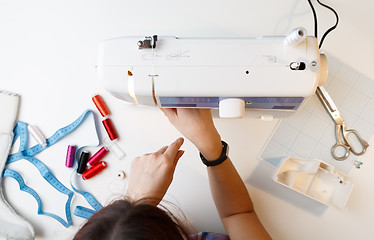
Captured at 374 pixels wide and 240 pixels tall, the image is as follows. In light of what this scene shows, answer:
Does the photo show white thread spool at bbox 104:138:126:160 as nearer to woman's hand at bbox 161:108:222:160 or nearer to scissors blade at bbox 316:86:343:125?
woman's hand at bbox 161:108:222:160

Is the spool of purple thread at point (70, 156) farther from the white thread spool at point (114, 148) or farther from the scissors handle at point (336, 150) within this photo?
the scissors handle at point (336, 150)

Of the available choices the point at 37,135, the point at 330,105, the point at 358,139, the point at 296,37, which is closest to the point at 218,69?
the point at 296,37

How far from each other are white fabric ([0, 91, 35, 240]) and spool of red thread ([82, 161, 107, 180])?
0.27 meters

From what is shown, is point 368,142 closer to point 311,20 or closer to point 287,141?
point 287,141

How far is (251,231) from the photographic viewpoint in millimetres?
738

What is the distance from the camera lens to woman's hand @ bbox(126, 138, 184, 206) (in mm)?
631

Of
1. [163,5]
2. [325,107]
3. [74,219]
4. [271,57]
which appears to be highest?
[163,5]

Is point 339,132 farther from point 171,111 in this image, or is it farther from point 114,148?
point 114,148

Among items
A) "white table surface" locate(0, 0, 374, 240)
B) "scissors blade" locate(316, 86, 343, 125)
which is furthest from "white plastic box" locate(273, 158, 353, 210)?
"scissors blade" locate(316, 86, 343, 125)

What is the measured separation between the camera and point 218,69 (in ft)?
1.91

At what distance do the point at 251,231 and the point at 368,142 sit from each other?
0.47 meters

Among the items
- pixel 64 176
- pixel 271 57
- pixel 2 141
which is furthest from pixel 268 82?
pixel 2 141

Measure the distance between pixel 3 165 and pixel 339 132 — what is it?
1152 millimetres

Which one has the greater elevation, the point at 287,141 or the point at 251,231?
the point at 287,141
